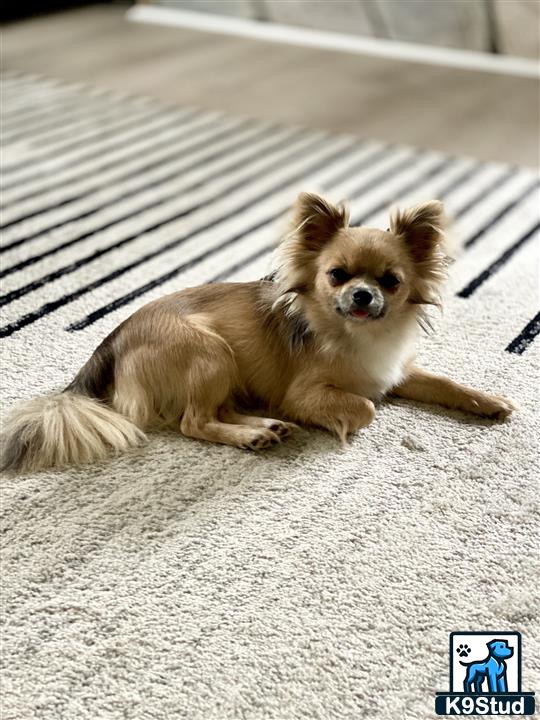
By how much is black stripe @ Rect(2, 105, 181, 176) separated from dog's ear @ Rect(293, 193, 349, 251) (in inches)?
54.3

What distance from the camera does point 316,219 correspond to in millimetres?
1519

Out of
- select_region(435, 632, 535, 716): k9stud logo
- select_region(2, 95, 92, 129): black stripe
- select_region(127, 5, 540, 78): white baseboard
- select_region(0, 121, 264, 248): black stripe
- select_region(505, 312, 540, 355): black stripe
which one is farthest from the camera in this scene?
select_region(127, 5, 540, 78): white baseboard

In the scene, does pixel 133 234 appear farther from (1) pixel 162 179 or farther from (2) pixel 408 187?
(2) pixel 408 187

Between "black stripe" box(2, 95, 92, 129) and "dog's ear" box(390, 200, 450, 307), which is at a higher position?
"black stripe" box(2, 95, 92, 129)

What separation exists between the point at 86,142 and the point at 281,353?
1.77m

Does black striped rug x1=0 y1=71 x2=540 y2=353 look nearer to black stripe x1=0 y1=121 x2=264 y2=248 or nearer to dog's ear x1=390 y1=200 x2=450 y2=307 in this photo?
black stripe x1=0 y1=121 x2=264 y2=248

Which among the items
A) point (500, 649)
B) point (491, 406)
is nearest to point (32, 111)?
point (491, 406)

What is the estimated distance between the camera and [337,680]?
1.08 m

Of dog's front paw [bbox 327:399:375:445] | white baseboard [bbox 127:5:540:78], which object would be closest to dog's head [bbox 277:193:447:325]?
dog's front paw [bbox 327:399:375:445]

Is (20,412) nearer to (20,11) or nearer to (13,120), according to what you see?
(13,120)

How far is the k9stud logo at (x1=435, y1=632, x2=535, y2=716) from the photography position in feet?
3.46

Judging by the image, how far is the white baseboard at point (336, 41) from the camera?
13.9 ft

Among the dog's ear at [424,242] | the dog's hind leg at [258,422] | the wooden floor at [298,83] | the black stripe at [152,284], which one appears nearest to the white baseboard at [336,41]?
the wooden floor at [298,83]

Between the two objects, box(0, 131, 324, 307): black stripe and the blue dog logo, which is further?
box(0, 131, 324, 307): black stripe
